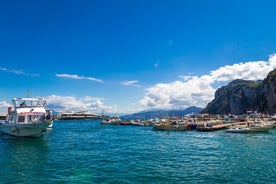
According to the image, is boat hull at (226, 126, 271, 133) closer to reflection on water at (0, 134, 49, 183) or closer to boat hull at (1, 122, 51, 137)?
boat hull at (1, 122, 51, 137)

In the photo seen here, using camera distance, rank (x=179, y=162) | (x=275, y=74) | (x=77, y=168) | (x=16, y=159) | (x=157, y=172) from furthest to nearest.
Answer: (x=275, y=74) < (x=16, y=159) < (x=179, y=162) < (x=77, y=168) < (x=157, y=172)

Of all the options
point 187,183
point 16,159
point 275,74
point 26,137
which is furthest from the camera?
point 275,74

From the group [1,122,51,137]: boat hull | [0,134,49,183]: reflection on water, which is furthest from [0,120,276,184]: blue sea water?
[1,122,51,137]: boat hull

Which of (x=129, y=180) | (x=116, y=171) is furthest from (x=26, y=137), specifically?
(x=129, y=180)

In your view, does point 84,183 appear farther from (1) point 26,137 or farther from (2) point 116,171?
(1) point 26,137

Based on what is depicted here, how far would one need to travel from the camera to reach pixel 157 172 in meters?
27.5

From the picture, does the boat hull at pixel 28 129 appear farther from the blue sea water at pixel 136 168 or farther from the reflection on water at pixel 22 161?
the blue sea water at pixel 136 168

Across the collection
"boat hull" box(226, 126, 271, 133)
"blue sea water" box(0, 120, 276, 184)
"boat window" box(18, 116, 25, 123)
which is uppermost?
"boat window" box(18, 116, 25, 123)

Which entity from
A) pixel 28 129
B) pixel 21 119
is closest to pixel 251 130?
pixel 28 129

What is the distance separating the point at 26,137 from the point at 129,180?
40292mm

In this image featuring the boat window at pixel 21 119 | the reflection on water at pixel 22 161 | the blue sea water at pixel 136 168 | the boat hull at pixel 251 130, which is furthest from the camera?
the boat hull at pixel 251 130

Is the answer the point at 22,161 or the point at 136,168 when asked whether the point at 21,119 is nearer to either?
the point at 22,161

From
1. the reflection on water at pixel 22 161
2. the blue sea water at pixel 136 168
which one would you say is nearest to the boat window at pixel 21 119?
the reflection on water at pixel 22 161

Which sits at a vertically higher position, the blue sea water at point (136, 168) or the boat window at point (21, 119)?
the boat window at point (21, 119)
